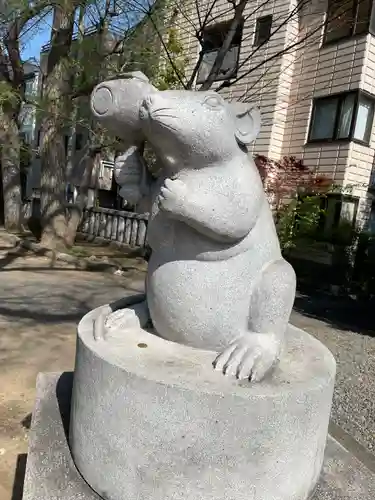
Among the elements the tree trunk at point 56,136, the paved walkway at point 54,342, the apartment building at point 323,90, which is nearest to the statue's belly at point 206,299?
the paved walkway at point 54,342

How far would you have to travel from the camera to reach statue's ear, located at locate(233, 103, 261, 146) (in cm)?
158

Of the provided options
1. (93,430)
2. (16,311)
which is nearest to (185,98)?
(93,430)

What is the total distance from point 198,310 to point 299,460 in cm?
61

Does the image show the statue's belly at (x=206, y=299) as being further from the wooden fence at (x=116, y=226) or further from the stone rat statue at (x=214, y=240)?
the wooden fence at (x=116, y=226)

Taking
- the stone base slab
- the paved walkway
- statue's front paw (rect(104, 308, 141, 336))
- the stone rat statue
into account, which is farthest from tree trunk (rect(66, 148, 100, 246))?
the stone rat statue

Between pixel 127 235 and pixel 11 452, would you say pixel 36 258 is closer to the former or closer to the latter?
pixel 127 235

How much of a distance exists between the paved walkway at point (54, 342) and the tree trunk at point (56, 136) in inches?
49.7

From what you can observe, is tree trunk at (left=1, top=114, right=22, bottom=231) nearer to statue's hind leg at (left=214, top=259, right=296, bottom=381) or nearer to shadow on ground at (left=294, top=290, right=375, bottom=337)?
shadow on ground at (left=294, top=290, right=375, bottom=337)

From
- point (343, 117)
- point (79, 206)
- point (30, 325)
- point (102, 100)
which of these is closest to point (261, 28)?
point (343, 117)

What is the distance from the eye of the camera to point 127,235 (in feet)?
32.1

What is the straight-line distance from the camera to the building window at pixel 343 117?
834 cm

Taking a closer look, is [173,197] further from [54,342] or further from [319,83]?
[319,83]

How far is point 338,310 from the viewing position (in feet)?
20.9

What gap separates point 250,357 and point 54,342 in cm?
289
